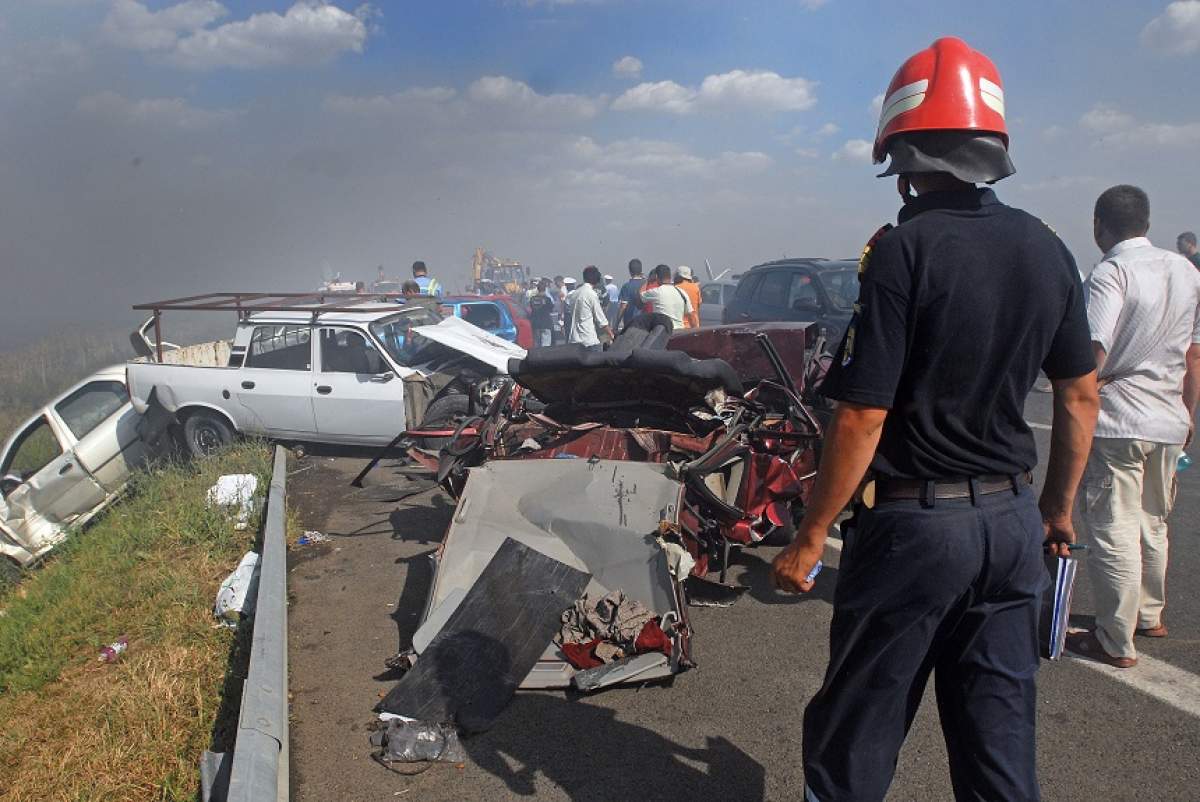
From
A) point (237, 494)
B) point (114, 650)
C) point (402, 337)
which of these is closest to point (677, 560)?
point (114, 650)

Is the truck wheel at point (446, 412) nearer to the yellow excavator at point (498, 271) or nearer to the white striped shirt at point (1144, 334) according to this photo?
the white striped shirt at point (1144, 334)

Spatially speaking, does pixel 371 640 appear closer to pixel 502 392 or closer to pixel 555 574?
pixel 555 574

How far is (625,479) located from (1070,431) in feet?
8.17

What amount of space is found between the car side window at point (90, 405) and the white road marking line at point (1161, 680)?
890cm

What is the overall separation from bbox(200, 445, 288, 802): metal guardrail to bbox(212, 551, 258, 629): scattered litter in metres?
0.50

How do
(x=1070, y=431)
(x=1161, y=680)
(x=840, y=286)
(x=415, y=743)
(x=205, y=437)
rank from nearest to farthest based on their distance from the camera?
(x=1070, y=431) → (x=415, y=743) → (x=1161, y=680) → (x=205, y=437) → (x=840, y=286)

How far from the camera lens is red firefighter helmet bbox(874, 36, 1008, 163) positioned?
6.52 ft

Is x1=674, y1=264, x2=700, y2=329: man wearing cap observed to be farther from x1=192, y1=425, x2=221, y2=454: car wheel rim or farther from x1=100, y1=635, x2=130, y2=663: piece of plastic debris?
x1=100, y1=635, x2=130, y2=663: piece of plastic debris

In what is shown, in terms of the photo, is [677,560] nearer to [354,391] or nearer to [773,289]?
[354,391]

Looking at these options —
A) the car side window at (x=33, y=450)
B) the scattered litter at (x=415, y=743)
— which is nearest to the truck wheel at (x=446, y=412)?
the scattered litter at (x=415, y=743)

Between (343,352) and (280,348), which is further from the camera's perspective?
(280,348)

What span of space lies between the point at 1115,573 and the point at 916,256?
2517 millimetres

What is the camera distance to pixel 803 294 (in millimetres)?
10453

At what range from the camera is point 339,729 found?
3.54 m
